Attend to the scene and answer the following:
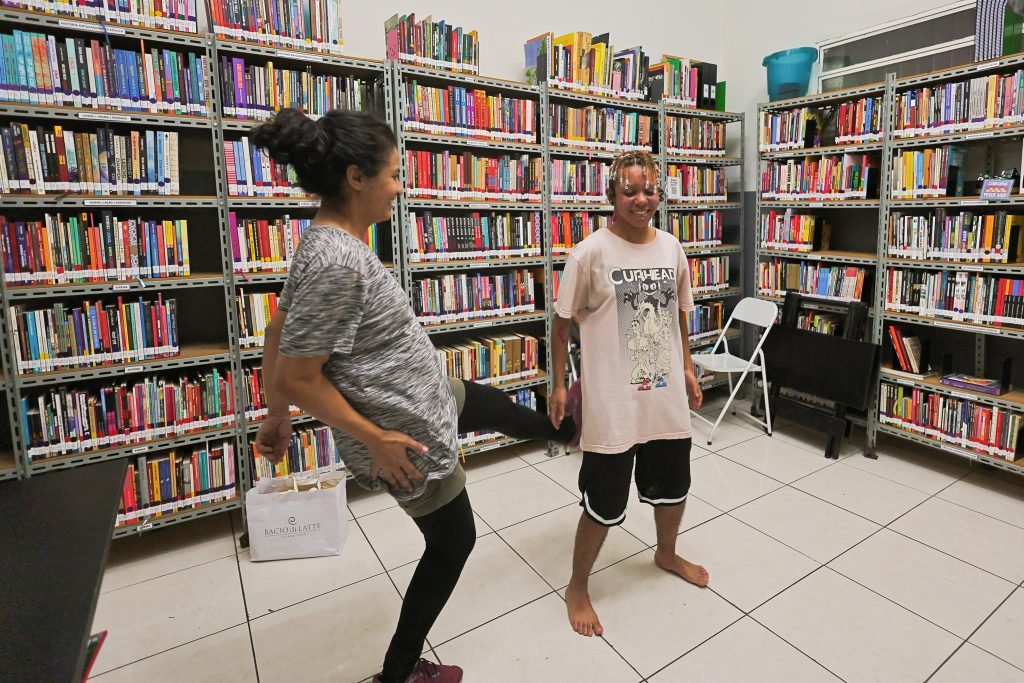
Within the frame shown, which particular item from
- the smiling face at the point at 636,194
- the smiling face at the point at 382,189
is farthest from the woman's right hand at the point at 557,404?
the smiling face at the point at 382,189

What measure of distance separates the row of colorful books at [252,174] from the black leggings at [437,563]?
5.05 ft

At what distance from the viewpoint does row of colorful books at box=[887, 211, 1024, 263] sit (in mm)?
2994

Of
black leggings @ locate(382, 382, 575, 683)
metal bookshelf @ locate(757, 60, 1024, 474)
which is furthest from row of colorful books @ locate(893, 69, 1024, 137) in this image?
black leggings @ locate(382, 382, 575, 683)

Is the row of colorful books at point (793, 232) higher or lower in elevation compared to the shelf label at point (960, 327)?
higher

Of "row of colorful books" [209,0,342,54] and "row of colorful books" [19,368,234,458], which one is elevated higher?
"row of colorful books" [209,0,342,54]

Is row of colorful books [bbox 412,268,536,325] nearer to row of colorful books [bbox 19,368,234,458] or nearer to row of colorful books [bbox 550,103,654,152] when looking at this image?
row of colorful books [bbox 550,103,654,152]

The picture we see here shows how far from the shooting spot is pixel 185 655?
2041 millimetres

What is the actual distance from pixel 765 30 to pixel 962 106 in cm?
185

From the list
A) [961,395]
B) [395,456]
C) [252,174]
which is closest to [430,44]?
[252,174]

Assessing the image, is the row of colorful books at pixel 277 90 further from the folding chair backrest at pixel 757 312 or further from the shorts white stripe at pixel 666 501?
the folding chair backrest at pixel 757 312

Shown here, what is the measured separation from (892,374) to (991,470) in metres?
0.73

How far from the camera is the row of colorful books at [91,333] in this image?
2359 millimetres

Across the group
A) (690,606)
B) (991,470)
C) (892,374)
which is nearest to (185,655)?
(690,606)

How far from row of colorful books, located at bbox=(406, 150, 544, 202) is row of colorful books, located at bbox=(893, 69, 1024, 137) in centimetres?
212
